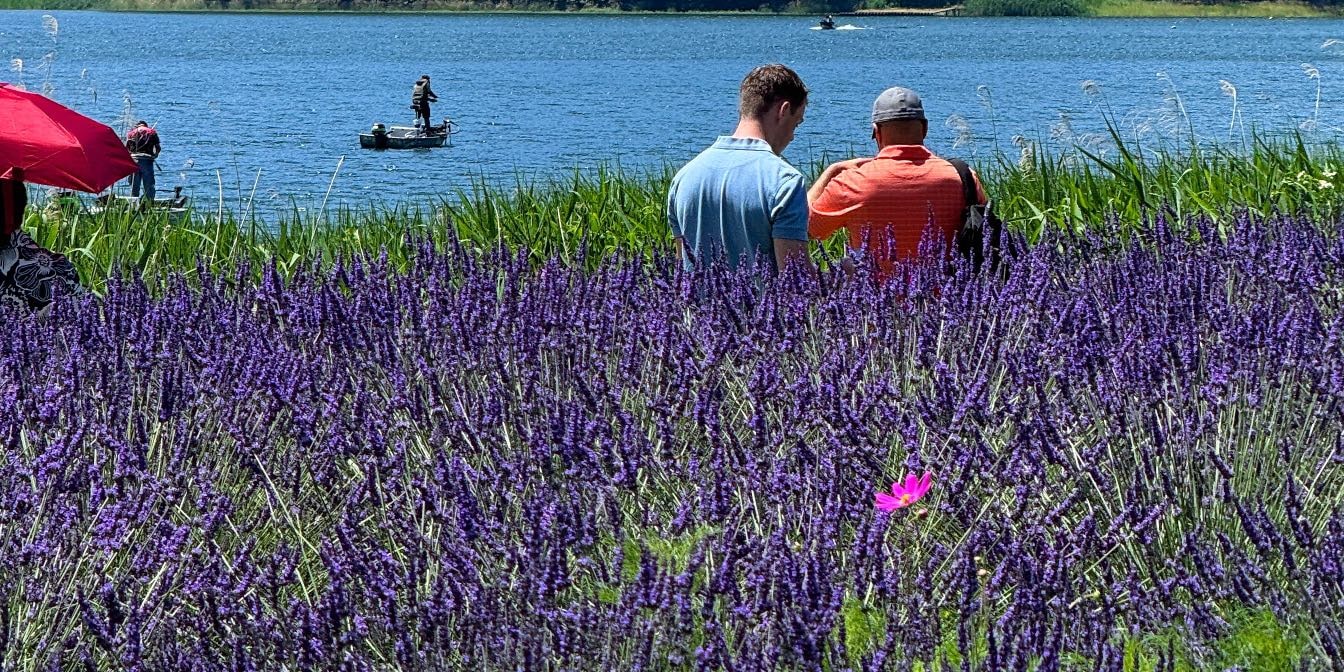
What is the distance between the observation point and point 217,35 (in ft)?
367

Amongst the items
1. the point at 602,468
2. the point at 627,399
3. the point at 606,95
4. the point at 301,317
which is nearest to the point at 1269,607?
the point at 602,468

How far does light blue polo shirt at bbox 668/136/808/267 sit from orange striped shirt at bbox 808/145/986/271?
1.34 ft

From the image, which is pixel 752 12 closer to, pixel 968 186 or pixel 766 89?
pixel 968 186

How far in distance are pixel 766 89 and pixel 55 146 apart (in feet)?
8.32

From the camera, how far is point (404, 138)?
31844mm

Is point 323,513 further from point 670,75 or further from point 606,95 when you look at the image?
point 670,75

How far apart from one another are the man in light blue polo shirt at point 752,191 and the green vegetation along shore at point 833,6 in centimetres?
14179

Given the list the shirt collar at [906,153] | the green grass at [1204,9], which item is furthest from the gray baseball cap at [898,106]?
the green grass at [1204,9]

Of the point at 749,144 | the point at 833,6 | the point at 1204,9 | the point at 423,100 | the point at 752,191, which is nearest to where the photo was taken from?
the point at 752,191

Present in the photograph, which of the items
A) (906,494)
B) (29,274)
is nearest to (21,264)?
(29,274)

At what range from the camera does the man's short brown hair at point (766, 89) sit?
5.45 meters

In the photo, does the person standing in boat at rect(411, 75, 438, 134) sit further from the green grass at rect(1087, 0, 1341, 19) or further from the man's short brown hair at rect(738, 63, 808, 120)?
the green grass at rect(1087, 0, 1341, 19)

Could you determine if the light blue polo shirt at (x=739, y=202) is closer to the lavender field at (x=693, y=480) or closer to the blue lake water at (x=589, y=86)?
the lavender field at (x=693, y=480)

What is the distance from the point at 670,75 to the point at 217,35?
58.5 metres
